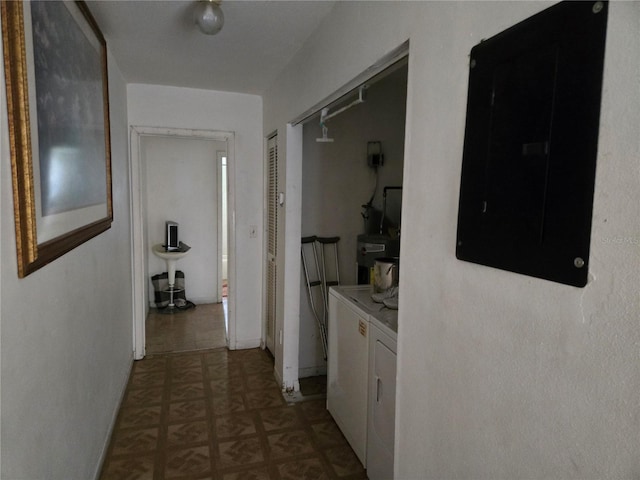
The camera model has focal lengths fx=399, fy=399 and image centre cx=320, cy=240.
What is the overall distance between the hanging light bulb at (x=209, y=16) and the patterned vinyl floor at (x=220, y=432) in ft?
7.39

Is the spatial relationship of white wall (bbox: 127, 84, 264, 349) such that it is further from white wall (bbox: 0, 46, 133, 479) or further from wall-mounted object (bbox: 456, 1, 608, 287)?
wall-mounted object (bbox: 456, 1, 608, 287)

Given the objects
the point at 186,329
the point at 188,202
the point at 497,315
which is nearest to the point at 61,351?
the point at 497,315

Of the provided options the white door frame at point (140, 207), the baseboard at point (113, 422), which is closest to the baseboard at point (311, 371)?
the white door frame at point (140, 207)

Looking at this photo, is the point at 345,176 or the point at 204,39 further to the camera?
the point at 345,176

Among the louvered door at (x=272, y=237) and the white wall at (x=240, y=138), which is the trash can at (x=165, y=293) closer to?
the white wall at (x=240, y=138)

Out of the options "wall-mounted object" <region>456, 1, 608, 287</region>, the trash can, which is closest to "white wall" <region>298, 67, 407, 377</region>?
"wall-mounted object" <region>456, 1, 608, 287</region>

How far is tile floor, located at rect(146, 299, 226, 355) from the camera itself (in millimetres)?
3955

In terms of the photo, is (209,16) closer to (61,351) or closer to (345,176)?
(61,351)

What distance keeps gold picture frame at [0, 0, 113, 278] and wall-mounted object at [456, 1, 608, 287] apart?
3.98 feet

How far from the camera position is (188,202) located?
528 cm

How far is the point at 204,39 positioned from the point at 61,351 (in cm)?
189

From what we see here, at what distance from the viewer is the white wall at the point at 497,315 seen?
2.24 feet

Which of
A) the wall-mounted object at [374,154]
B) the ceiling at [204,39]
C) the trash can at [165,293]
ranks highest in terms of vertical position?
the ceiling at [204,39]

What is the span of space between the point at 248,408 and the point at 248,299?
126 centimetres
